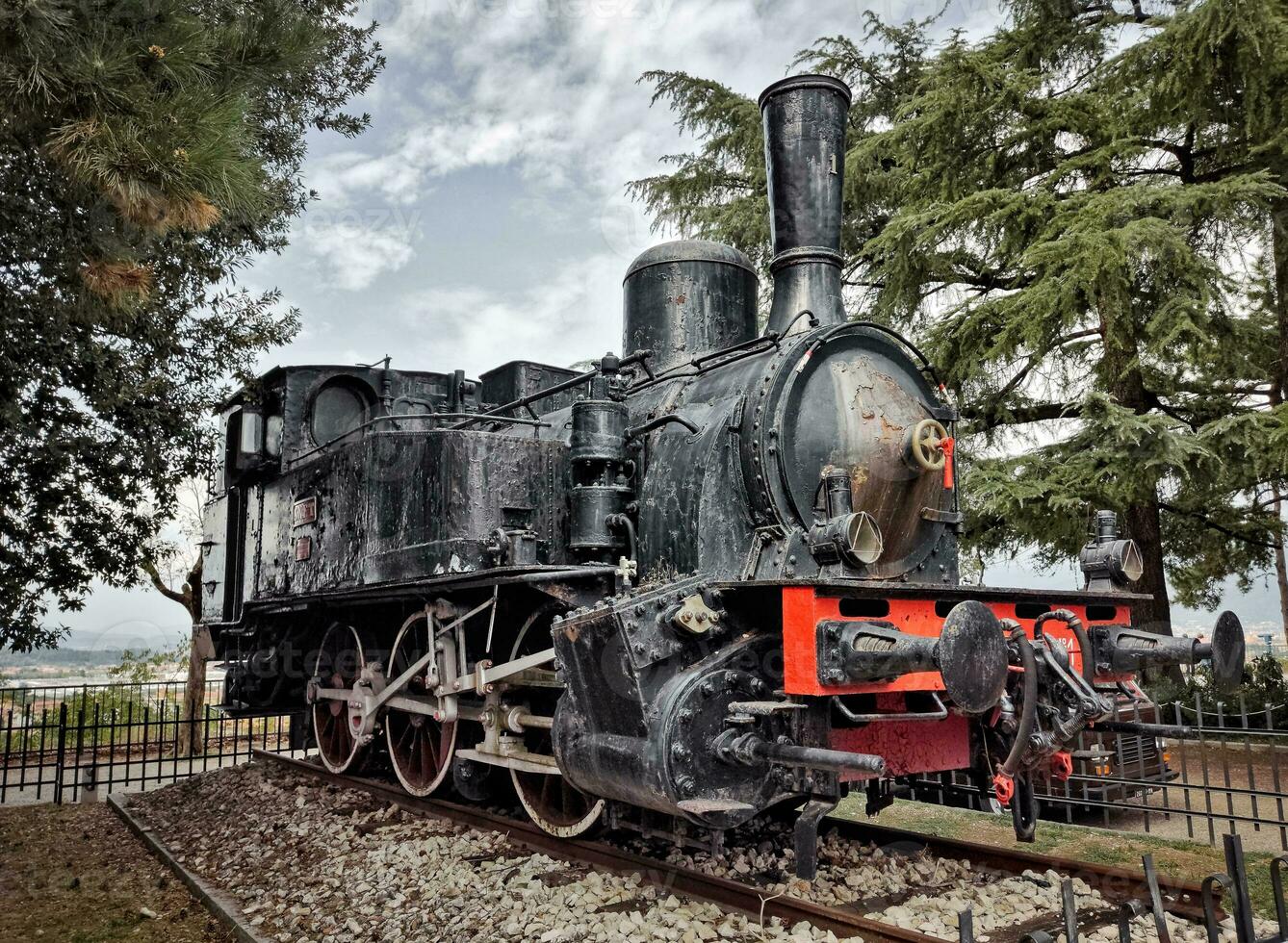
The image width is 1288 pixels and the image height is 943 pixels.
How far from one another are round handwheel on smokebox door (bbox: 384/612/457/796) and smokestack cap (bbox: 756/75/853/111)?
373cm

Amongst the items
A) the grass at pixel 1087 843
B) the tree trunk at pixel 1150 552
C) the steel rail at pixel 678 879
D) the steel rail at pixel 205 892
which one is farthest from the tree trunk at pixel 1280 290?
the steel rail at pixel 205 892

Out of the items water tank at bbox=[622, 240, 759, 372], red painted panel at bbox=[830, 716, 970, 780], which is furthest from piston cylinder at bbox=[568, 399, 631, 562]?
red painted panel at bbox=[830, 716, 970, 780]

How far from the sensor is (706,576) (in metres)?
4.39

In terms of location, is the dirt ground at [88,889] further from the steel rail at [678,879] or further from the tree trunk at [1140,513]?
the tree trunk at [1140,513]

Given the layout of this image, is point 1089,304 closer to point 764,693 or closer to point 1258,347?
point 1258,347

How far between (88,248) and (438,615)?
8.75 feet

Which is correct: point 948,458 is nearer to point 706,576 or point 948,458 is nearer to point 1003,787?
point 706,576

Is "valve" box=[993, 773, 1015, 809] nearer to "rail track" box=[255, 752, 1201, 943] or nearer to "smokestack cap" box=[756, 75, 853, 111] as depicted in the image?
"rail track" box=[255, 752, 1201, 943]

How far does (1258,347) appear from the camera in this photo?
36.0 ft

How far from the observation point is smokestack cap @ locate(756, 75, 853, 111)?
5281mm

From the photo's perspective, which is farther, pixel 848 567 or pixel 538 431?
pixel 538 431

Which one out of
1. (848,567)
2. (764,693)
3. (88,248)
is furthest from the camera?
(88,248)

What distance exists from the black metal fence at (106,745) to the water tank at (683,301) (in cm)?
506

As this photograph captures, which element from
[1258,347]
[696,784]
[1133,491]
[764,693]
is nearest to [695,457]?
[764,693]
